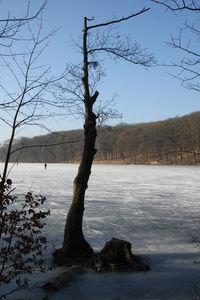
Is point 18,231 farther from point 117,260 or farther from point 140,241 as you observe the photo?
point 140,241

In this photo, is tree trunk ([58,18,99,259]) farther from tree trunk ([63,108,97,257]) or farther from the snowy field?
the snowy field

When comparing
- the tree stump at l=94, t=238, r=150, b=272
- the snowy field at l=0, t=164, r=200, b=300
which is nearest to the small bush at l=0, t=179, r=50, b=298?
the snowy field at l=0, t=164, r=200, b=300

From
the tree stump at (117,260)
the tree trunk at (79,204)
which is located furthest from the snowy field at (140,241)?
the tree trunk at (79,204)

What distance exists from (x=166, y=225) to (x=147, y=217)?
52.4 inches

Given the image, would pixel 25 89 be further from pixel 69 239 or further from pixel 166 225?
pixel 166 225

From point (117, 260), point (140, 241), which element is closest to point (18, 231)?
point (117, 260)

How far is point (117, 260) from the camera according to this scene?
727cm

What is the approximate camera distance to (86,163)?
750 cm

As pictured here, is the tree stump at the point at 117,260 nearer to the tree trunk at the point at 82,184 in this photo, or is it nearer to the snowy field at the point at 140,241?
the snowy field at the point at 140,241

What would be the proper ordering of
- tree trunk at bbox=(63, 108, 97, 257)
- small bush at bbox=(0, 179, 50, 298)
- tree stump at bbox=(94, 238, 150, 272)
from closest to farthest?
small bush at bbox=(0, 179, 50, 298), tree stump at bbox=(94, 238, 150, 272), tree trunk at bbox=(63, 108, 97, 257)

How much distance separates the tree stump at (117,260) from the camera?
278 inches

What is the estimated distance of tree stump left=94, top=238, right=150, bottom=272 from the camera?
7059 millimetres

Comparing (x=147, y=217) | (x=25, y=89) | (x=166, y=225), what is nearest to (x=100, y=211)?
(x=147, y=217)

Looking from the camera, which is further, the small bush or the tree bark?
the tree bark
